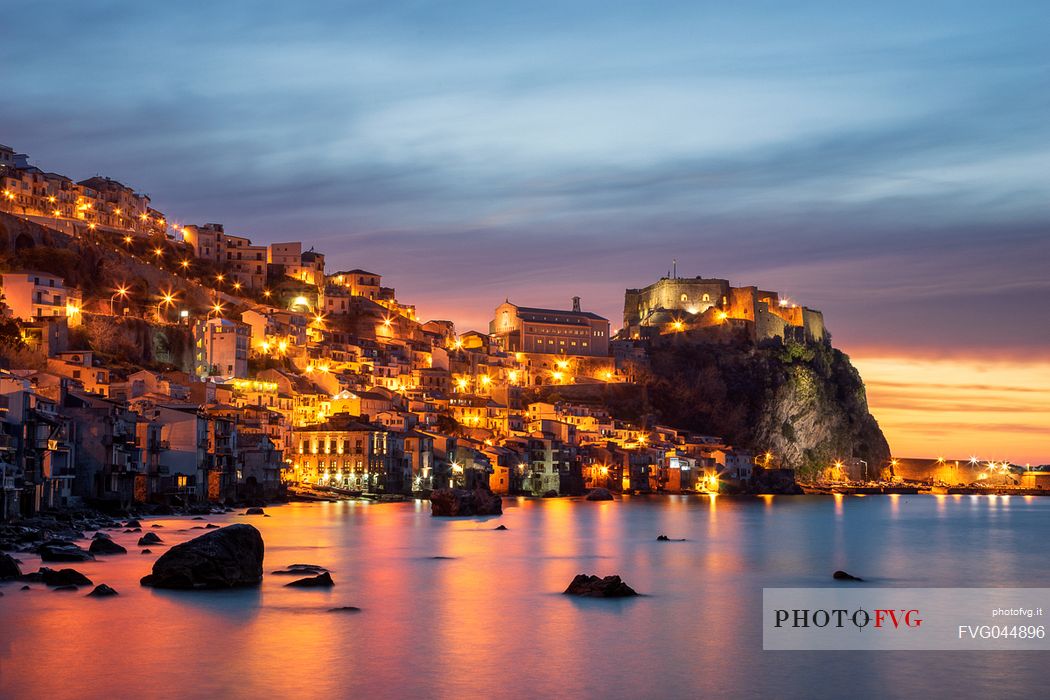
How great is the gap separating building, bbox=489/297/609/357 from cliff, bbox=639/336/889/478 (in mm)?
6887

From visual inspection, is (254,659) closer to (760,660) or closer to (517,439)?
(760,660)

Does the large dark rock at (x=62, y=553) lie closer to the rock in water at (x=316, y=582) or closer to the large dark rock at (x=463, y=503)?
the rock in water at (x=316, y=582)

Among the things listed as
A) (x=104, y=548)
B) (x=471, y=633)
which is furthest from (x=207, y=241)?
(x=471, y=633)

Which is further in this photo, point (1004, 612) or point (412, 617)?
point (1004, 612)

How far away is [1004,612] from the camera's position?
88.0 feet

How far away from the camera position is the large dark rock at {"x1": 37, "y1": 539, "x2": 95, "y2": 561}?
2969cm

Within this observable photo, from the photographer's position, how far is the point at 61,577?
2508cm

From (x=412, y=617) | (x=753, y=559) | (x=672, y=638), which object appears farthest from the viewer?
(x=753, y=559)

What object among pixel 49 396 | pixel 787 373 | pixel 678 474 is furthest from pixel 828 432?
pixel 49 396

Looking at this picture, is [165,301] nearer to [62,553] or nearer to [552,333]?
[552,333]

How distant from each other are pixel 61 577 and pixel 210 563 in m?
3.23

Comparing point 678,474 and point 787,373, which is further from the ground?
point 787,373

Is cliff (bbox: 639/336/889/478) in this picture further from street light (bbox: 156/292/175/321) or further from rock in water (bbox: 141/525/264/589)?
rock in water (bbox: 141/525/264/589)

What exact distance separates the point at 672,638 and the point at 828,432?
11490 centimetres
